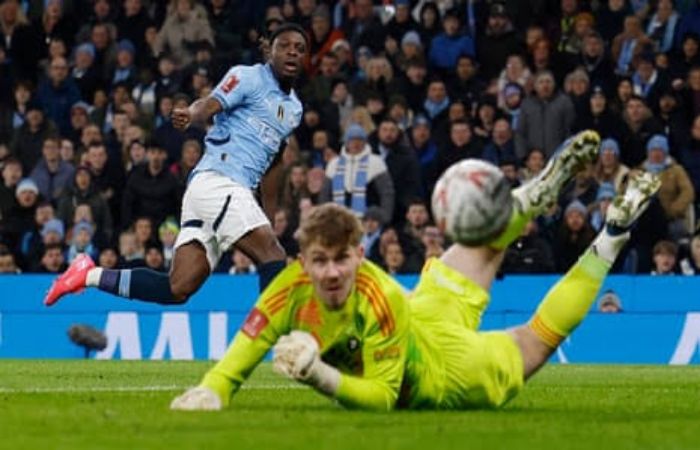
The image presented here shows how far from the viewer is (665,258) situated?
72.3ft

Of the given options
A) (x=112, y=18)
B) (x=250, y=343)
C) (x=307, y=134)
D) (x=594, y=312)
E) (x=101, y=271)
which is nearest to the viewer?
(x=250, y=343)

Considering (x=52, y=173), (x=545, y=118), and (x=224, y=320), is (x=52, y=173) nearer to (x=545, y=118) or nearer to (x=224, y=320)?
(x=224, y=320)

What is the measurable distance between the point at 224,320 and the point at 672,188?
5187mm

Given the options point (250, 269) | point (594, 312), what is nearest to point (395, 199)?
point (250, 269)

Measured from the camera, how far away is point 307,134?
84.1 ft

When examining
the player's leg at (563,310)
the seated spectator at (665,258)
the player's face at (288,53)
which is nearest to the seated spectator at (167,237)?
the seated spectator at (665,258)

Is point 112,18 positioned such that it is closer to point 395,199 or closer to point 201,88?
point 201,88

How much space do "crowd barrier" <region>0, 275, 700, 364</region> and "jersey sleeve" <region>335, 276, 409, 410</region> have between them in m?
11.2

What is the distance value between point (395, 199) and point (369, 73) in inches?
91.8

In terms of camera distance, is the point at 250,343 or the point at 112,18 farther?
the point at 112,18

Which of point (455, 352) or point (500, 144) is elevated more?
point (455, 352)

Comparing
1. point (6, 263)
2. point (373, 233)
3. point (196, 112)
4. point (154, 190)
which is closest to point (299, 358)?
point (196, 112)

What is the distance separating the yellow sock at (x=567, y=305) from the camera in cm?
1051

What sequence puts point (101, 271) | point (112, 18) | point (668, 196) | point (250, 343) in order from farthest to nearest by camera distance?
1. point (112, 18)
2. point (668, 196)
3. point (101, 271)
4. point (250, 343)
